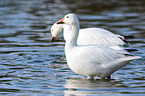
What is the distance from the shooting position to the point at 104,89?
787cm

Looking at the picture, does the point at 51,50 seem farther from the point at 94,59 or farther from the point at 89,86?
the point at 89,86

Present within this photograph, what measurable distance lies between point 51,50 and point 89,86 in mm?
4306

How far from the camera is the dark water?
795 cm

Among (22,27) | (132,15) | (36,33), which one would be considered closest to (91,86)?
(36,33)

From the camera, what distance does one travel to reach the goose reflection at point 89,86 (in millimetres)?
7676

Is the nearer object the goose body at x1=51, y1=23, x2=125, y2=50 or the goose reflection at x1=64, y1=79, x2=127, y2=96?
the goose reflection at x1=64, y1=79, x2=127, y2=96

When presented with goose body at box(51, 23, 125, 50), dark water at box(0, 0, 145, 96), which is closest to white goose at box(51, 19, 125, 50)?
goose body at box(51, 23, 125, 50)

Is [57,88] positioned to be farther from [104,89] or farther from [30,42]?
[30,42]

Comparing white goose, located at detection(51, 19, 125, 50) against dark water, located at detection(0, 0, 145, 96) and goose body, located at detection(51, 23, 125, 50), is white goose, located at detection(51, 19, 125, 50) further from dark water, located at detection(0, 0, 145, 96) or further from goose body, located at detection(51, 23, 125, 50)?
dark water, located at detection(0, 0, 145, 96)

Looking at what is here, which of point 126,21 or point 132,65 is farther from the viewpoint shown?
point 126,21

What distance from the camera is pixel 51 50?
482 inches

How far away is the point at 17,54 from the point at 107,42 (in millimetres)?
3258

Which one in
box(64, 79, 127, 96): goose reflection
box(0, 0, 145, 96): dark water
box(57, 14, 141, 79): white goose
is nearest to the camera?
box(64, 79, 127, 96): goose reflection

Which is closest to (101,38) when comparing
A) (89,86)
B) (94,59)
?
(94,59)
